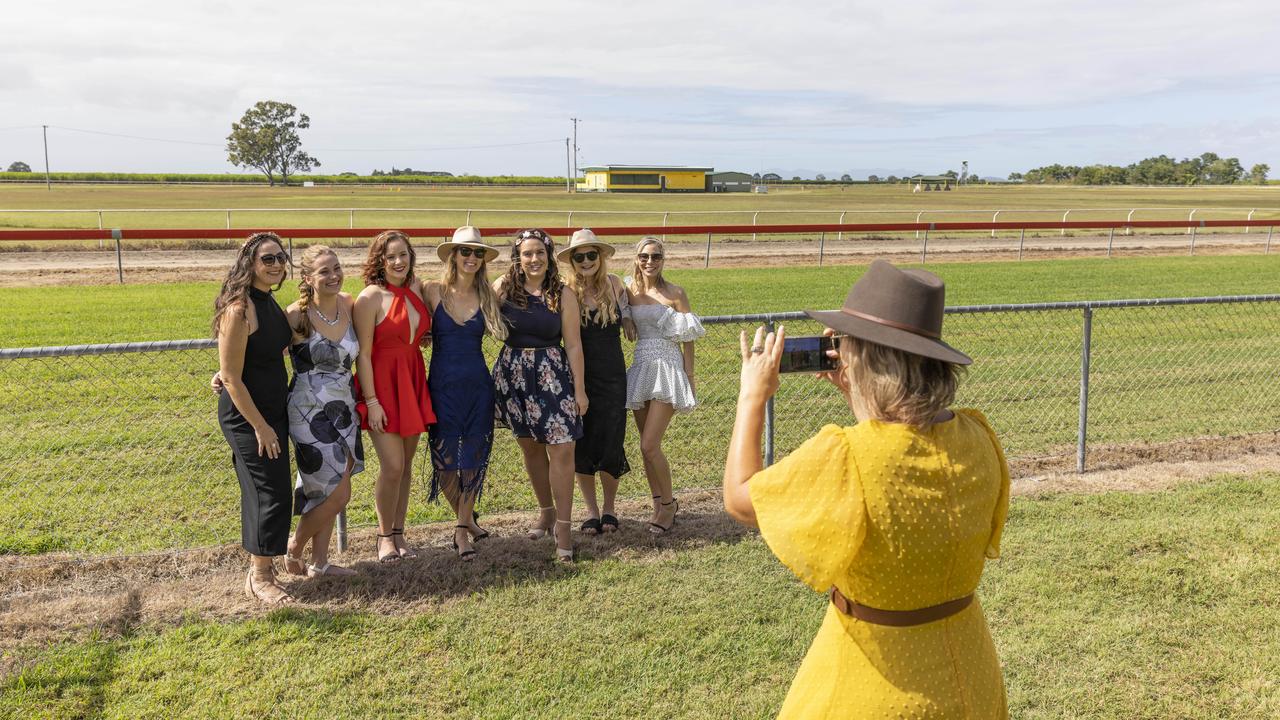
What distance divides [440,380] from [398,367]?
0.23 m

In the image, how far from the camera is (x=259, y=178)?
9675 centimetres

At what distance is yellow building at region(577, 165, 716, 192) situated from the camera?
80.6m

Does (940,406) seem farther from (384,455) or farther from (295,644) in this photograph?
(384,455)

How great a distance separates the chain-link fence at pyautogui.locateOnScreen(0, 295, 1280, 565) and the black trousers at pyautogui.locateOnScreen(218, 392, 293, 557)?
2.24ft

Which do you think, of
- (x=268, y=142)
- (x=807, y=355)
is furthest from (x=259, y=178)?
(x=807, y=355)

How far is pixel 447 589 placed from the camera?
4715 mm

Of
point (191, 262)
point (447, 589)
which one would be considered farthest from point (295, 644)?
point (191, 262)

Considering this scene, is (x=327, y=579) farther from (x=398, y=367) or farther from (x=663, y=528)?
(x=663, y=528)

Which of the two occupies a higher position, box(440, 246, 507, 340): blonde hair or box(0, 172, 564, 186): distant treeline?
box(0, 172, 564, 186): distant treeline

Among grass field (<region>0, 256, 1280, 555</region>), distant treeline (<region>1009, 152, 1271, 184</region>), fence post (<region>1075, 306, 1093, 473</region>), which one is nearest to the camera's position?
grass field (<region>0, 256, 1280, 555</region>)

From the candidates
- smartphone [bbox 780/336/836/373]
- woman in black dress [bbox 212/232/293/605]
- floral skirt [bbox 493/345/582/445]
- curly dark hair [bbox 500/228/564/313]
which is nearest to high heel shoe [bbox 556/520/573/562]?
floral skirt [bbox 493/345/582/445]

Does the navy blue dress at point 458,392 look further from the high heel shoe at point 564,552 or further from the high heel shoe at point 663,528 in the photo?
the high heel shoe at point 663,528

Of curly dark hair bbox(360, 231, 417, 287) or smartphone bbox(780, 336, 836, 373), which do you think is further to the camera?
curly dark hair bbox(360, 231, 417, 287)

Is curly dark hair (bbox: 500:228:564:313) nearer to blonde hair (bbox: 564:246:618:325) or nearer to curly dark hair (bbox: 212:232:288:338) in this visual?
blonde hair (bbox: 564:246:618:325)
